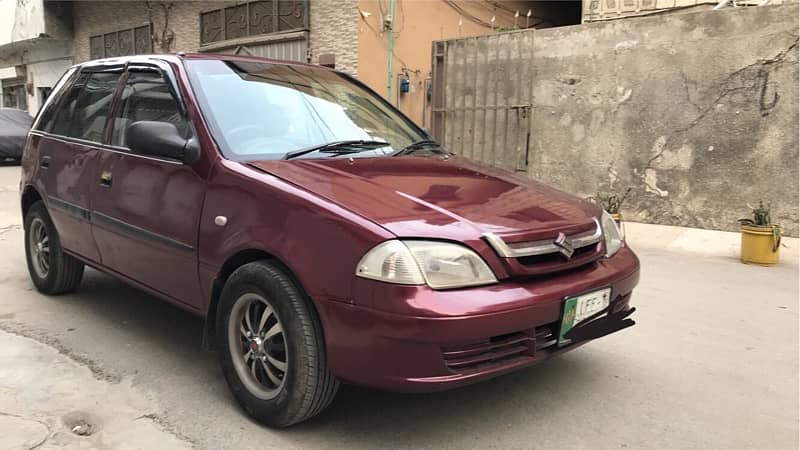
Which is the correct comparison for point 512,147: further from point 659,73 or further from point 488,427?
point 488,427

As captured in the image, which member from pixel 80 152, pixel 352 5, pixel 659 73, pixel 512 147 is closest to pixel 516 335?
pixel 80 152

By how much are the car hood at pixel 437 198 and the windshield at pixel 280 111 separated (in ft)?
0.79

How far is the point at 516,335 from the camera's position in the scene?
2.51 metres

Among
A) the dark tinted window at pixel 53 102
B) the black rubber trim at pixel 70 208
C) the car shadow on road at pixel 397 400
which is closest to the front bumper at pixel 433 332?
the car shadow on road at pixel 397 400

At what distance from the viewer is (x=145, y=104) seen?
3.72 m

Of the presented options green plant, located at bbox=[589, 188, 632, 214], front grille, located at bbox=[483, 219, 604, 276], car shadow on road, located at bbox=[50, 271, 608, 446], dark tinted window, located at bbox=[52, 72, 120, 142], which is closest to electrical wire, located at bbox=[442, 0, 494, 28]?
green plant, located at bbox=[589, 188, 632, 214]

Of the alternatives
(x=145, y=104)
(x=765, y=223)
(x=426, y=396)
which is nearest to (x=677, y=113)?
(x=765, y=223)

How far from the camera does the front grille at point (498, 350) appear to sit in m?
2.38

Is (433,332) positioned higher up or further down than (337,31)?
further down

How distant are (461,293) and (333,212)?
0.61m

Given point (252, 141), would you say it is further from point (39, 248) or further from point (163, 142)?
point (39, 248)

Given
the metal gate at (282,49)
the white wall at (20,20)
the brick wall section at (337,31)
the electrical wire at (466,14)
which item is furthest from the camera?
the white wall at (20,20)

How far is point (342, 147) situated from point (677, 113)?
6217 mm

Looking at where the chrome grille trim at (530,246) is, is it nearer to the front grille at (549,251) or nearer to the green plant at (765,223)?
the front grille at (549,251)
